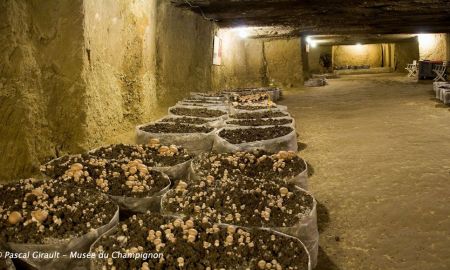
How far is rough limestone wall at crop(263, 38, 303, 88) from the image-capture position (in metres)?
15.0

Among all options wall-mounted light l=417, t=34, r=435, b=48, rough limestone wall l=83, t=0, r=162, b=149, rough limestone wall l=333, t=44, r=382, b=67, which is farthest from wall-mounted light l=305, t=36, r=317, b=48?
rough limestone wall l=83, t=0, r=162, b=149

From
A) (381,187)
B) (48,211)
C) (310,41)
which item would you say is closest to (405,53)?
(310,41)

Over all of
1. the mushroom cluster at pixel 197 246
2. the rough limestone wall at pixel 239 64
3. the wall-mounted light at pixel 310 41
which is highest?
the wall-mounted light at pixel 310 41

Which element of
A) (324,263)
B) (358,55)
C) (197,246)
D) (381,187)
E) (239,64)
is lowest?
(324,263)

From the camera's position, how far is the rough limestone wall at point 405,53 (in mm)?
22031

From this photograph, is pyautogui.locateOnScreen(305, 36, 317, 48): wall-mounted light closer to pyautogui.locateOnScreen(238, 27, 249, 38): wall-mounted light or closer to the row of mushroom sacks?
pyautogui.locateOnScreen(238, 27, 249, 38): wall-mounted light

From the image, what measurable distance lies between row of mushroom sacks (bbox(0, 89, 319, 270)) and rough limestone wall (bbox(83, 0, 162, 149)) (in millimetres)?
1042

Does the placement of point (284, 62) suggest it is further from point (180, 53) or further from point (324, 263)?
point (324, 263)

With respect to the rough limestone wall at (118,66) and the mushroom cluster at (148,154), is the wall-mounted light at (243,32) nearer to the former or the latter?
the rough limestone wall at (118,66)

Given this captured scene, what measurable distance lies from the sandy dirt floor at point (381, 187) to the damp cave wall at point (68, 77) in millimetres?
2523

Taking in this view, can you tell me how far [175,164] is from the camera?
320cm

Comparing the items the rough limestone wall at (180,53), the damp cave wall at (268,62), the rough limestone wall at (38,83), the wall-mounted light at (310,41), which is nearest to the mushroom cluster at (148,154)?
the rough limestone wall at (38,83)

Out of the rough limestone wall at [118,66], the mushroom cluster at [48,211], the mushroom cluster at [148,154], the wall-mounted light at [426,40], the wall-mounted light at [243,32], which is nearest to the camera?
the mushroom cluster at [48,211]

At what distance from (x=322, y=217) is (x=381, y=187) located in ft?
3.26
